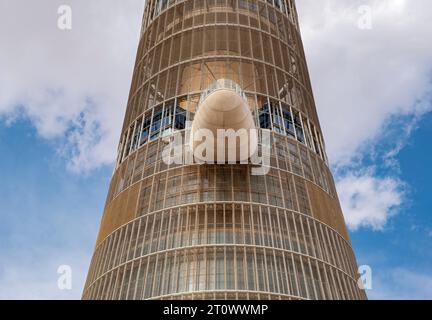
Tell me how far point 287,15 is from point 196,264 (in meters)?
23.9

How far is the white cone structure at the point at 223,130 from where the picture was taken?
27.1 m

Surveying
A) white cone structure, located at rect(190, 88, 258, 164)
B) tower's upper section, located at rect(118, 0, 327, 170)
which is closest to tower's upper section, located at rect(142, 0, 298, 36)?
tower's upper section, located at rect(118, 0, 327, 170)

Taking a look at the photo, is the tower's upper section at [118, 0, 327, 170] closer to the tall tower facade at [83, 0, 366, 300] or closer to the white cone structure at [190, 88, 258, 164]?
the tall tower facade at [83, 0, 366, 300]

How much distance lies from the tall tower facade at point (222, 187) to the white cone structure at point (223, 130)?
10 cm

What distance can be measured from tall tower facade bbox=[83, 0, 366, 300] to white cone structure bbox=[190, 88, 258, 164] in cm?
10

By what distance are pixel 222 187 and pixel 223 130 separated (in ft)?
11.6

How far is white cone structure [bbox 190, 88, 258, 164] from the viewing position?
88.9 feet

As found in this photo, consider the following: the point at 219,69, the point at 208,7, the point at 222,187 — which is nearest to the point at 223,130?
the point at 222,187

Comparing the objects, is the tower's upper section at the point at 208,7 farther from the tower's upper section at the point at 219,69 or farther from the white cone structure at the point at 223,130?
the white cone structure at the point at 223,130

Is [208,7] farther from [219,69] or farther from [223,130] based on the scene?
[223,130]

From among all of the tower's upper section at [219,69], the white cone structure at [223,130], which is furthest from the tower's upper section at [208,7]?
the white cone structure at [223,130]

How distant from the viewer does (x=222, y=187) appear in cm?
3002
